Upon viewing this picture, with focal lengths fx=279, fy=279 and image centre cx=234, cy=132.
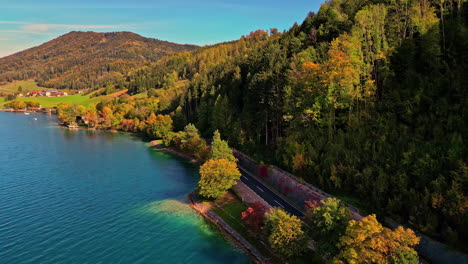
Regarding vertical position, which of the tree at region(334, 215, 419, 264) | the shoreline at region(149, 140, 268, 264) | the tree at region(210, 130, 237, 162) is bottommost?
the shoreline at region(149, 140, 268, 264)

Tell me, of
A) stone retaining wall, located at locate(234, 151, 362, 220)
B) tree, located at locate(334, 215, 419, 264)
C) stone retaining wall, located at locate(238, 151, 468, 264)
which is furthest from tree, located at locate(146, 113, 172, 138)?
tree, located at locate(334, 215, 419, 264)

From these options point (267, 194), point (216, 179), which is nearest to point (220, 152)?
point (216, 179)

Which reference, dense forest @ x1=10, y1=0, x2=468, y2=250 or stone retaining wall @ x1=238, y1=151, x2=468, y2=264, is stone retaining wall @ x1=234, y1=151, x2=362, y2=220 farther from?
dense forest @ x1=10, y1=0, x2=468, y2=250

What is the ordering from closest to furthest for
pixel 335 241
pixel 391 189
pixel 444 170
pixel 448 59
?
pixel 335 241
pixel 444 170
pixel 391 189
pixel 448 59

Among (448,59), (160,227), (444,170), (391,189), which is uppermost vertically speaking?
(448,59)

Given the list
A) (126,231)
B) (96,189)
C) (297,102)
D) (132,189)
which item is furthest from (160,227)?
(297,102)

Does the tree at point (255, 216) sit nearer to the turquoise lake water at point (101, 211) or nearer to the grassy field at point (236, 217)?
the grassy field at point (236, 217)

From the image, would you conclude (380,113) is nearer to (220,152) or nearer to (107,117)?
(220,152)

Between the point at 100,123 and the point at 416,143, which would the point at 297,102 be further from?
the point at 100,123
